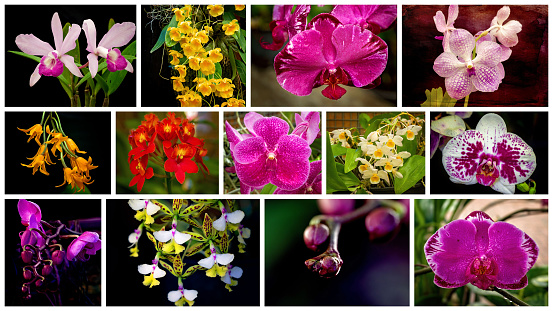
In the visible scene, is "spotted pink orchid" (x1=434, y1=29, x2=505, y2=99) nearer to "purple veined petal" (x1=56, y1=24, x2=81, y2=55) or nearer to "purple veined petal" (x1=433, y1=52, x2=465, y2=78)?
"purple veined petal" (x1=433, y1=52, x2=465, y2=78)

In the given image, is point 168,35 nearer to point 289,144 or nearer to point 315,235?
point 289,144

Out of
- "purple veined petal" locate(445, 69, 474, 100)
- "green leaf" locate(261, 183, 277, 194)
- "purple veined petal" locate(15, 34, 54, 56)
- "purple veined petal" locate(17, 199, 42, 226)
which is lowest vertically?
"purple veined petal" locate(17, 199, 42, 226)

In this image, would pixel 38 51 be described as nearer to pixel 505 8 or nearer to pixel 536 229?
pixel 505 8

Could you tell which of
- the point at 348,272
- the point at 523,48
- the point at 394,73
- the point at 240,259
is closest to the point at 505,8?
the point at 523,48

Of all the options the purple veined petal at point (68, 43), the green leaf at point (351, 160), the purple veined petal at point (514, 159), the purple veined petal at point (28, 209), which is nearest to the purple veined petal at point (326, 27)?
the green leaf at point (351, 160)

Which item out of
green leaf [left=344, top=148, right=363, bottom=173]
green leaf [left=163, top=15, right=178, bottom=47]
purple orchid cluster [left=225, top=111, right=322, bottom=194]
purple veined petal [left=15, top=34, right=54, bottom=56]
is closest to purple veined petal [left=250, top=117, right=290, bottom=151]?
purple orchid cluster [left=225, top=111, right=322, bottom=194]

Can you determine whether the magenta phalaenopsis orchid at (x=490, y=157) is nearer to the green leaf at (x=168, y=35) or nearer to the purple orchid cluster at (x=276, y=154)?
the purple orchid cluster at (x=276, y=154)

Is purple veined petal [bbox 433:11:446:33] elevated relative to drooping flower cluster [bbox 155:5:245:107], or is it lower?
elevated
